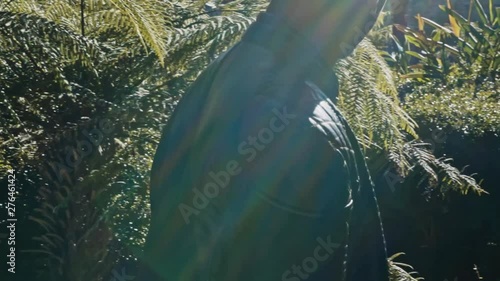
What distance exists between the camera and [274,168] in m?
1.23

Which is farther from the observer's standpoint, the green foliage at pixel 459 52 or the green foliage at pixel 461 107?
the green foliage at pixel 459 52

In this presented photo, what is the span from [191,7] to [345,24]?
5.55 feet

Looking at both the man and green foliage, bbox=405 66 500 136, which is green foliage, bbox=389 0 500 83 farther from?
the man

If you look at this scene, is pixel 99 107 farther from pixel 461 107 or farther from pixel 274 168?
pixel 461 107

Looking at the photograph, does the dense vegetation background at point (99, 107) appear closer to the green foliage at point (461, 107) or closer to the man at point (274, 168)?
the man at point (274, 168)

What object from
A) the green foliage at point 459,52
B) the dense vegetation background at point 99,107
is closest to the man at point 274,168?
the dense vegetation background at point 99,107

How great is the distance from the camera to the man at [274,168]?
123cm

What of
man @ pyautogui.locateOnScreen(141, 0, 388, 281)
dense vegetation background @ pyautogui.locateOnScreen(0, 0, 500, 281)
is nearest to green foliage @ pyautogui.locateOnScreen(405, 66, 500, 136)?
dense vegetation background @ pyautogui.locateOnScreen(0, 0, 500, 281)

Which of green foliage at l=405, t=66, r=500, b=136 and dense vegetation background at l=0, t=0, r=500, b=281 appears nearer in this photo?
dense vegetation background at l=0, t=0, r=500, b=281

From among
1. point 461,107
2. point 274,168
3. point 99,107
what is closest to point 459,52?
point 461,107

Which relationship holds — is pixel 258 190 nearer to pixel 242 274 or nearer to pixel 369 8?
pixel 242 274

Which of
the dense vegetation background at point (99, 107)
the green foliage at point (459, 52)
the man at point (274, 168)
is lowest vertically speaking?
the green foliage at point (459, 52)

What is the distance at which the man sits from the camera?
1.23 meters

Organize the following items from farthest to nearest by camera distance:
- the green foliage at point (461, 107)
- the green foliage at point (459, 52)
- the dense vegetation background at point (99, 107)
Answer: the green foliage at point (459, 52) < the green foliage at point (461, 107) < the dense vegetation background at point (99, 107)
